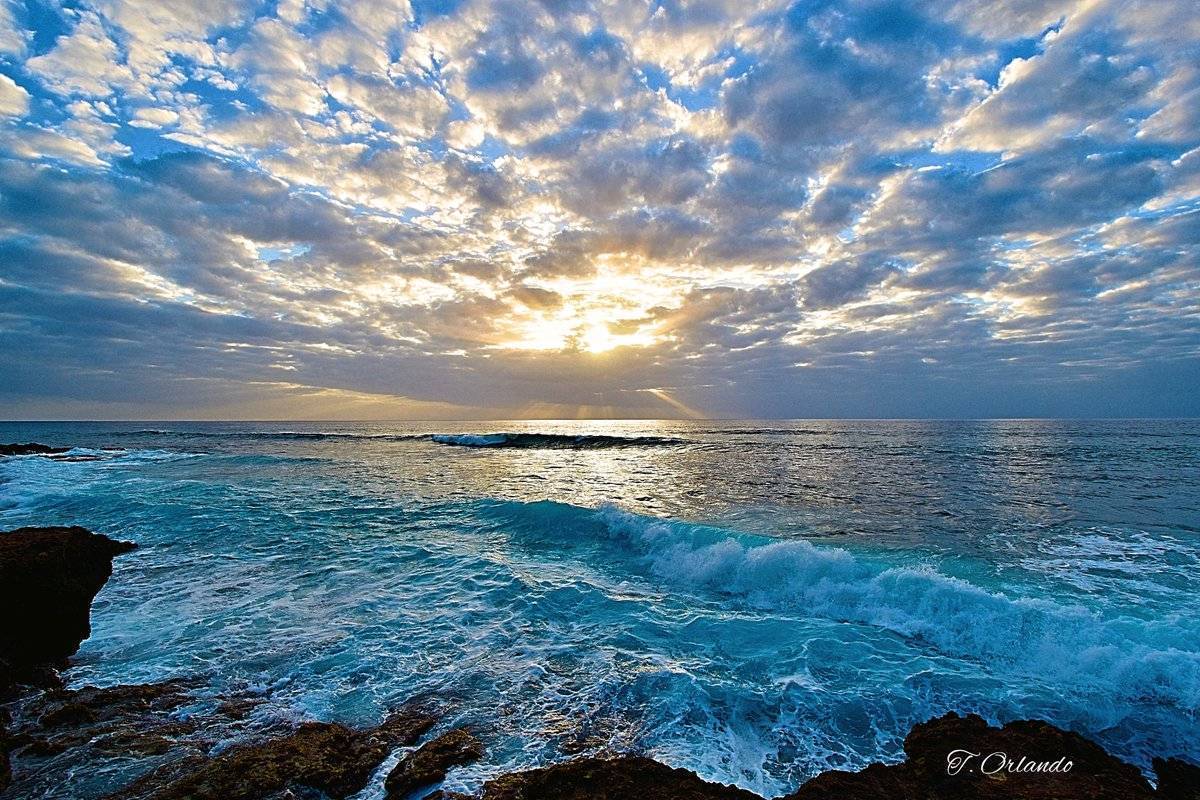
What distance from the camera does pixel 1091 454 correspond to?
129ft

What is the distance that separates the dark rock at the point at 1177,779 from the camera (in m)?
4.75

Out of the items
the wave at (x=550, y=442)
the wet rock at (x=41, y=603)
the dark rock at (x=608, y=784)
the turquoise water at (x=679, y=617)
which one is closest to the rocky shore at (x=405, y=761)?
the dark rock at (x=608, y=784)

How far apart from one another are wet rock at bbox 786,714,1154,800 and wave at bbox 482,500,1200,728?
1.84m

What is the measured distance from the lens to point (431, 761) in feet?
16.4

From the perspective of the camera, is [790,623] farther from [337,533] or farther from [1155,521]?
[1155,521]

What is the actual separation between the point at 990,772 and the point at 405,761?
542 centimetres

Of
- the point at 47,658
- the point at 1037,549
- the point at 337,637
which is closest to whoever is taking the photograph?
the point at 47,658

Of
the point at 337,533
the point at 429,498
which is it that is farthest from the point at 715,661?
the point at 429,498

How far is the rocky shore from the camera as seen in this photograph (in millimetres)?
4359

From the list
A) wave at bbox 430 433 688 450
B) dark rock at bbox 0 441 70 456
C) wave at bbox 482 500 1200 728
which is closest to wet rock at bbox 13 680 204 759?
wave at bbox 482 500 1200 728

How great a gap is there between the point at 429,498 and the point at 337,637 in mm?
14021

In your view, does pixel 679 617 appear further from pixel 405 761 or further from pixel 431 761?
pixel 405 761

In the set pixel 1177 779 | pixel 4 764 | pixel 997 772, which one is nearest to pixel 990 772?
pixel 997 772

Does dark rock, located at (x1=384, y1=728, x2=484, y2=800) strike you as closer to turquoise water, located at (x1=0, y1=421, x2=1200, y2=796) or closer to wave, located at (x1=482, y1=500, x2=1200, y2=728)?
turquoise water, located at (x1=0, y1=421, x2=1200, y2=796)
